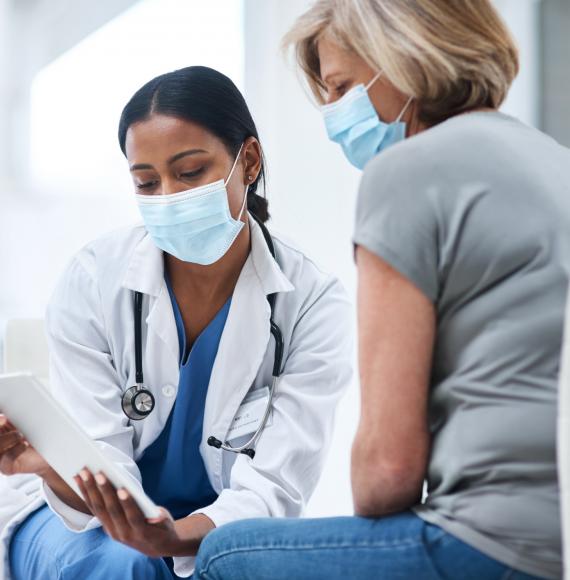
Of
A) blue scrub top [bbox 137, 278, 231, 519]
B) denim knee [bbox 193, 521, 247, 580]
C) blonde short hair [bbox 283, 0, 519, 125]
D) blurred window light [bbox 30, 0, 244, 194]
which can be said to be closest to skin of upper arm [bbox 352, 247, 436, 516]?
denim knee [bbox 193, 521, 247, 580]

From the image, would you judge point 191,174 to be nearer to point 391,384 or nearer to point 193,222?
point 193,222

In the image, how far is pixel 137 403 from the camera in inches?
59.0

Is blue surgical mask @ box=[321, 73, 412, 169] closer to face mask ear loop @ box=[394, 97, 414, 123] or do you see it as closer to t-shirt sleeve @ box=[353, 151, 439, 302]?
face mask ear loop @ box=[394, 97, 414, 123]

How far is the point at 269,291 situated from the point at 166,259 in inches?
9.2

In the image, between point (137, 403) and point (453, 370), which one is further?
point (137, 403)

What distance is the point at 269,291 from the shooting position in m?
1.57

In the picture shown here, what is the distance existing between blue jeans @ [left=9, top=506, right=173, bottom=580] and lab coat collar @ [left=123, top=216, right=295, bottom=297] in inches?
17.5

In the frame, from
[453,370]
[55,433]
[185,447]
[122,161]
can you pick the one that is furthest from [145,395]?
[122,161]

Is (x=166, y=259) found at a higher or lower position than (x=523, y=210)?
lower

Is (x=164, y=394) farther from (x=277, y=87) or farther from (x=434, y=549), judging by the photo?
(x=277, y=87)

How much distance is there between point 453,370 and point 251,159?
0.87m

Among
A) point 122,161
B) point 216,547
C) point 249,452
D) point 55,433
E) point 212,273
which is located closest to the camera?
point 216,547

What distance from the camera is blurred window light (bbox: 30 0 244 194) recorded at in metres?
2.96

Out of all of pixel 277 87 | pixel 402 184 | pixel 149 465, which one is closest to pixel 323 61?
pixel 402 184
